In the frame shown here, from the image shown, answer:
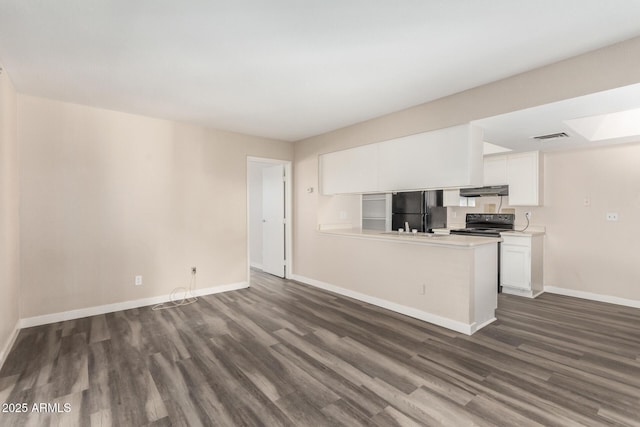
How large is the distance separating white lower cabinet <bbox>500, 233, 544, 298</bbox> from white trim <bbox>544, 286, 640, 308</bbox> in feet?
0.65

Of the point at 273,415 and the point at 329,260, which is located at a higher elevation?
the point at 329,260

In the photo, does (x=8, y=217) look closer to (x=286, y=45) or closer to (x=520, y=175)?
(x=286, y=45)

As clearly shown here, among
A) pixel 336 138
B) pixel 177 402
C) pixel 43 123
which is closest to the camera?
pixel 177 402

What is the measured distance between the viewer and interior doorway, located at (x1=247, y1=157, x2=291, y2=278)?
5418 mm

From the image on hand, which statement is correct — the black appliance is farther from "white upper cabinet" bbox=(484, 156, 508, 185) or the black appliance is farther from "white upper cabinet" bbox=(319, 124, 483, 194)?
"white upper cabinet" bbox=(319, 124, 483, 194)

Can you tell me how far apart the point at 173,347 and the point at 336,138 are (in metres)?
3.41

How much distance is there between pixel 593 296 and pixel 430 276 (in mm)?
2793

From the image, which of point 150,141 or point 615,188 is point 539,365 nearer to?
point 615,188

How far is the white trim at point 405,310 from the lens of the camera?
3.13 meters

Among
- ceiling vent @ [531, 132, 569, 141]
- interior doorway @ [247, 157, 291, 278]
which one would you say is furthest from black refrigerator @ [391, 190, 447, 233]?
interior doorway @ [247, 157, 291, 278]

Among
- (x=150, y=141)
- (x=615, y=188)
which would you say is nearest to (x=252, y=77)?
(x=150, y=141)

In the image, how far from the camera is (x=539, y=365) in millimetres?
2465

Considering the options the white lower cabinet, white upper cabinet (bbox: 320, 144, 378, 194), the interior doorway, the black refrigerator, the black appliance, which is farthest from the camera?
the black refrigerator

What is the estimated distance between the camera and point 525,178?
468 centimetres
